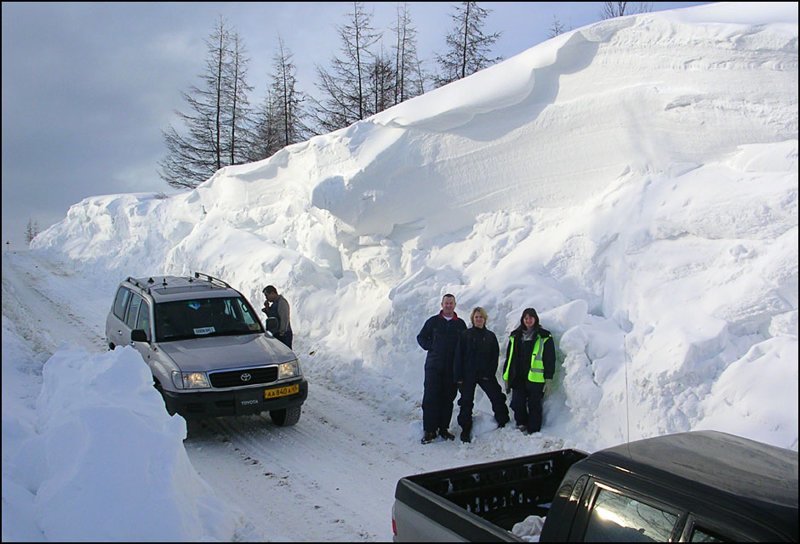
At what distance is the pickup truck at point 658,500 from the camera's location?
3029 millimetres

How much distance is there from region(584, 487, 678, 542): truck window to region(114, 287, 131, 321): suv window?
28.3ft

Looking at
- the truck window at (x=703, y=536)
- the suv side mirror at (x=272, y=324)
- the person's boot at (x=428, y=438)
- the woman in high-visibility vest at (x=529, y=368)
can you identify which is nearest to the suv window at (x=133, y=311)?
the suv side mirror at (x=272, y=324)

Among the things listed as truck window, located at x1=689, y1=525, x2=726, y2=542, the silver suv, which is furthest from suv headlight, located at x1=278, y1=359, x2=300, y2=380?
truck window, located at x1=689, y1=525, x2=726, y2=542

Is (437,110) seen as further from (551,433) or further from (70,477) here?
(70,477)

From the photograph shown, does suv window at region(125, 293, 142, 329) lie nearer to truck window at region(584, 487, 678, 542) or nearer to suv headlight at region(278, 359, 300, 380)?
suv headlight at region(278, 359, 300, 380)

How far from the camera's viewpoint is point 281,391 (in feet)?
26.0

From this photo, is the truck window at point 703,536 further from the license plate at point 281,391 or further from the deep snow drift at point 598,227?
the license plate at point 281,391

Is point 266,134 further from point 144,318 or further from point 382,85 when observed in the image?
point 144,318

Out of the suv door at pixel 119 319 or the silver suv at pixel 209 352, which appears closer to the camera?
the silver suv at pixel 209 352

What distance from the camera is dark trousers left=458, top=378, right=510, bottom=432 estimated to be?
313 inches

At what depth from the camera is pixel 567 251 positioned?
31.2 feet

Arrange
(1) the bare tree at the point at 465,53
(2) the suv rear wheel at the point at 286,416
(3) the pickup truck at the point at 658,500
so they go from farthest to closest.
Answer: (1) the bare tree at the point at 465,53 < (2) the suv rear wheel at the point at 286,416 < (3) the pickup truck at the point at 658,500

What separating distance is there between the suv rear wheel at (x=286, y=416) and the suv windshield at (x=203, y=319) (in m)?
1.38

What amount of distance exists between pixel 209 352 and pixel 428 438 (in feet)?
9.50
